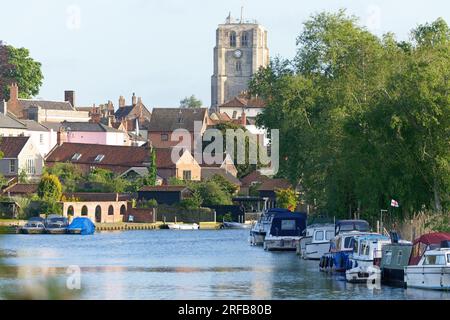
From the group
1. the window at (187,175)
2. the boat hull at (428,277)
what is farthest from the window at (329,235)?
the window at (187,175)

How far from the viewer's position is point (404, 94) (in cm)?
7300

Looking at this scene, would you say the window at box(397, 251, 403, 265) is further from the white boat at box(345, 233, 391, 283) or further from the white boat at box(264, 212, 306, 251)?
the white boat at box(264, 212, 306, 251)

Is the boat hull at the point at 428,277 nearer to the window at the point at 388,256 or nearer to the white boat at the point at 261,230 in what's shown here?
the window at the point at 388,256

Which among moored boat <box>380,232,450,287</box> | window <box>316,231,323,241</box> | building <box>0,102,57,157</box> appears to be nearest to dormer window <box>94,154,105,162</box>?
building <box>0,102,57,157</box>

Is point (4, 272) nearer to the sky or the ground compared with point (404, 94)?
nearer to the ground

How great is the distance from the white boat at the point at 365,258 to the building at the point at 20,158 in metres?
99.4

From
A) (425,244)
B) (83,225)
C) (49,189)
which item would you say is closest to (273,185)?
(49,189)

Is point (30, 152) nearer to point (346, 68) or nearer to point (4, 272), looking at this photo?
point (346, 68)

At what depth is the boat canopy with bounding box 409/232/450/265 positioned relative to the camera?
56719mm

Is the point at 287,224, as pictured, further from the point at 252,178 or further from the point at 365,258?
the point at 252,178

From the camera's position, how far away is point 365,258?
62.7 m

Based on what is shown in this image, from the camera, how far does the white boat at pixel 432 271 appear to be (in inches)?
2110
